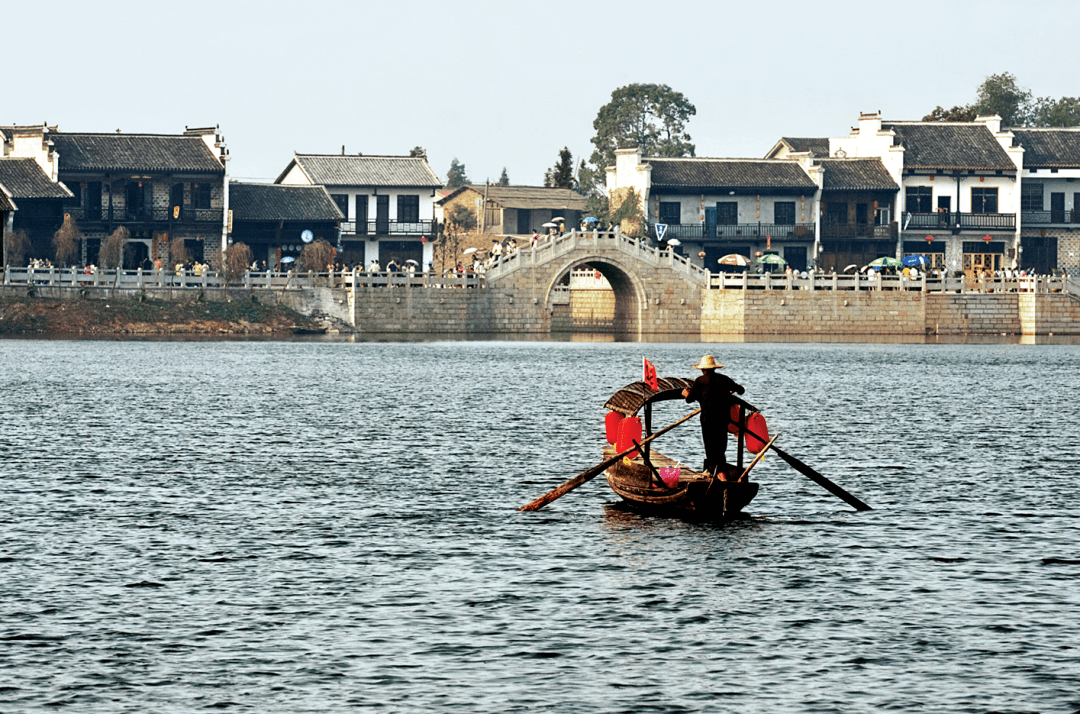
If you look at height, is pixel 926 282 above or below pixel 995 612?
above

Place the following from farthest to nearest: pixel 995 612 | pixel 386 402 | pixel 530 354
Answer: pixel 530 354
pixel 386 402
pixel 995 612

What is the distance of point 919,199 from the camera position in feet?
333

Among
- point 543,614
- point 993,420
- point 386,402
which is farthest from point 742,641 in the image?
point 386,402

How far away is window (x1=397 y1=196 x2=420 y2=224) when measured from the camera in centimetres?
10131

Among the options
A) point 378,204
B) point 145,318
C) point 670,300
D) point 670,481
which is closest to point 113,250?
point 145,318

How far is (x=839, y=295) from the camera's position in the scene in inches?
3497

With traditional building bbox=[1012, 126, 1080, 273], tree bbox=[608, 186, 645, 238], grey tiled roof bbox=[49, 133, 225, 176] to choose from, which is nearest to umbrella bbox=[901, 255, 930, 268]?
traditional building bbox=[1012, 126, 1080, 273]

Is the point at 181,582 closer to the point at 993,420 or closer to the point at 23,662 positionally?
the point at 23,662

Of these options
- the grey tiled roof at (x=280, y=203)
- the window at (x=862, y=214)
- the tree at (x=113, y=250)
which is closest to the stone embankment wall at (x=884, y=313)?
the window at (x=862, y=214)

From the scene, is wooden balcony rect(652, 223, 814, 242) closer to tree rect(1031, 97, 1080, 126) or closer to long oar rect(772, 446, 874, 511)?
tree rect(1031, 97, 1080, 126)

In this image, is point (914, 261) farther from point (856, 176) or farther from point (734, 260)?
point (856, 176)

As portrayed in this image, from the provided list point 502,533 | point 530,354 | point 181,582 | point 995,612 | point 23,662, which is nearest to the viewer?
point 23,662

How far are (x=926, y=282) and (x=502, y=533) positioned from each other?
221 ft

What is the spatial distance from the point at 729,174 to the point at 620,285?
585 inches
